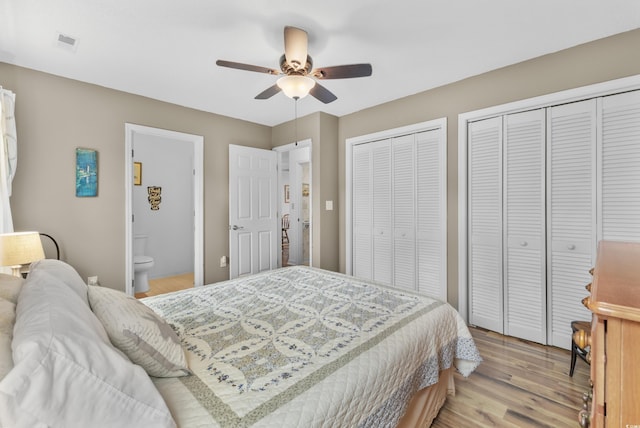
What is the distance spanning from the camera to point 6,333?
0.76m

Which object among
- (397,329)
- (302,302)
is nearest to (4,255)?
(302,302)

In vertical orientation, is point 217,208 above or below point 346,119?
below

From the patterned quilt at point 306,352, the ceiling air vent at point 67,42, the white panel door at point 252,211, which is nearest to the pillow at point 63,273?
the patterned quilt at point 306,352

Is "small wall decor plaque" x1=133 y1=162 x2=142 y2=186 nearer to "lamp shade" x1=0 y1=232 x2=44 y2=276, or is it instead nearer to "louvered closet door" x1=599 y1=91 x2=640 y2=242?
"lamp shade" x1=0 y1=232 x2=44 y2=276

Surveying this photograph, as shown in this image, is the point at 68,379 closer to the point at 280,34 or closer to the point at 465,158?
the point at 280,34

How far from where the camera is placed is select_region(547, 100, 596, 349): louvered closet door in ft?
7.82

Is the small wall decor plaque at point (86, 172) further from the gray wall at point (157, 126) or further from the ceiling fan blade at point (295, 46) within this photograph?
the ceiling fan blade at point (295, 46)

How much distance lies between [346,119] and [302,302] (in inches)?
118

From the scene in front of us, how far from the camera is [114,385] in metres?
0.75

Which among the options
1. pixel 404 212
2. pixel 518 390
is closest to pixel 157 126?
pixel 404 212

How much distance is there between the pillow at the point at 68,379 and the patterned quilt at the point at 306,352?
17 centimetres

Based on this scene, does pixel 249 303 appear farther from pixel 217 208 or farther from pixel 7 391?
pixel 217 208

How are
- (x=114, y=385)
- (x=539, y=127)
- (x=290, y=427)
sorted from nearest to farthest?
(x=114, y=385) < (x=290, y=427) < (x=539, y=127)

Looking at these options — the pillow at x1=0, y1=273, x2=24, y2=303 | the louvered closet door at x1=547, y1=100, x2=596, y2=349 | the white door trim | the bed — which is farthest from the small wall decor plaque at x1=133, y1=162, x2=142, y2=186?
the louvered closet door at x1=547, y1=100, x2=596, y2=349
